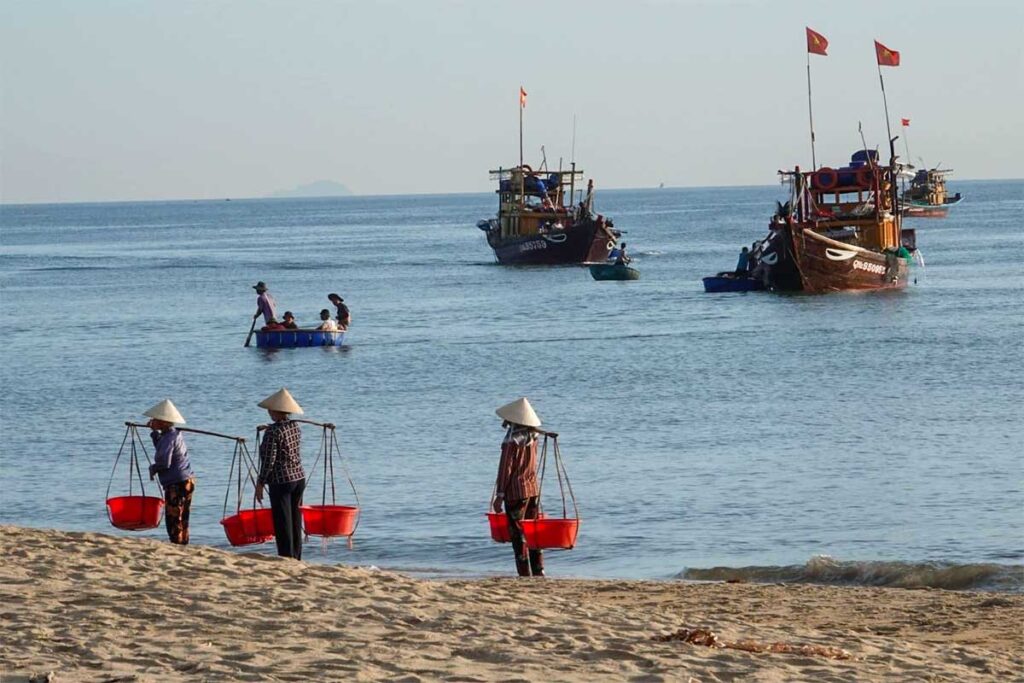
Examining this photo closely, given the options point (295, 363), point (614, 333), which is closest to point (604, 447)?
point (295, 363)

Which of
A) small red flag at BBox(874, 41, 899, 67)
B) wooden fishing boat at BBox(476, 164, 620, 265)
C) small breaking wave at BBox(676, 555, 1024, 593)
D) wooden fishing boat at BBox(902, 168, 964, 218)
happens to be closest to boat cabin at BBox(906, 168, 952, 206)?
wooden fishing boat at BBox(902, 168, 964, 218)

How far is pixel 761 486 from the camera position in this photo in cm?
1772

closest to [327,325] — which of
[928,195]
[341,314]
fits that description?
[341,314]

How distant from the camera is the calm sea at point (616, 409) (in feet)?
49.5

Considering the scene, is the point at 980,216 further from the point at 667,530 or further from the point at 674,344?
the point at 667,530

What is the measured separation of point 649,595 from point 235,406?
1575cm

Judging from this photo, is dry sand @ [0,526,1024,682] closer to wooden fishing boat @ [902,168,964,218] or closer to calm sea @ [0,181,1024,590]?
calm sea @ [0,181,1024,590]

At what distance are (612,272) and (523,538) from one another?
44.8m

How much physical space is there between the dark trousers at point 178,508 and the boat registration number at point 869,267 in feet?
112

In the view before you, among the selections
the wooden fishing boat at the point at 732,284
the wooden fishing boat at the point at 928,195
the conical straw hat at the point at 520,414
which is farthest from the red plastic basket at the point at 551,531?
the wooden fishing boat at the point at 928,195

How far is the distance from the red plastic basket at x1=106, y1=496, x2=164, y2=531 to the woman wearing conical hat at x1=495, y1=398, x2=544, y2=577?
9.92 feet

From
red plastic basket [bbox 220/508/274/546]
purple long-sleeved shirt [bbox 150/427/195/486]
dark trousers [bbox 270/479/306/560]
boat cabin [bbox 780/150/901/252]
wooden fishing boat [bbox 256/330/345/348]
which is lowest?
wooden fishing boat [bbox 256/330/345/348]

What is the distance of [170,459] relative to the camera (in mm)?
12031

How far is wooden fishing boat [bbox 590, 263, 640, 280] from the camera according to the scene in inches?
2210
